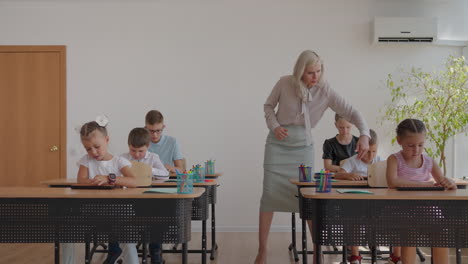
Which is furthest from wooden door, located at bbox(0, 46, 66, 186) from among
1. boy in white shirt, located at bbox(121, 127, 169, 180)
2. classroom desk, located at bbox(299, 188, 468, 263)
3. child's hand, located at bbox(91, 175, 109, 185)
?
classroom desk, located at bbox(299, 188, 468, 263)

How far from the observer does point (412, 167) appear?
128 inches

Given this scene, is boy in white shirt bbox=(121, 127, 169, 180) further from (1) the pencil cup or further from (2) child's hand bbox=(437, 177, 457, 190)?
(2) child's hand bbox=(437, 177, 457, 190)

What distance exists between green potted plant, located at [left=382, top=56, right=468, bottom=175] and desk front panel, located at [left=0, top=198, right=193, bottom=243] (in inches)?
144

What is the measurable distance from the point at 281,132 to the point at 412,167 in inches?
38.9

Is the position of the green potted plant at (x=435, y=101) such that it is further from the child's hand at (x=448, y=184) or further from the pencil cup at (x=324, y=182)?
the pencil cup at (x=324, y=182)

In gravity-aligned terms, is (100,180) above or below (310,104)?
below

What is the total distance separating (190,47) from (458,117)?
313cm

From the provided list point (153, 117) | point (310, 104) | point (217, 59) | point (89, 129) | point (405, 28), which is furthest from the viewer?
point (217, 59)

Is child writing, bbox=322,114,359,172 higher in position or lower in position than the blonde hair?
lower

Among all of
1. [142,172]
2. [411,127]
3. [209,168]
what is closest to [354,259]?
[411,127]

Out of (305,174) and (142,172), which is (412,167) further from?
(142,172)

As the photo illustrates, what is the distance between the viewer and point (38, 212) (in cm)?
287

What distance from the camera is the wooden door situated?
6531mm

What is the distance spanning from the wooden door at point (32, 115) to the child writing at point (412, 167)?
14.7ft
